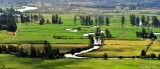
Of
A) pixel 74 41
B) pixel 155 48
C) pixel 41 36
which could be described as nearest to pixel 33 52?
pixel 74 41

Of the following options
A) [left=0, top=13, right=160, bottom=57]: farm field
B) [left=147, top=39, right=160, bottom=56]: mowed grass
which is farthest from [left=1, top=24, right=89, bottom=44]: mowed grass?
[left=147, top=39, right=160, bottom=56]: mowed grass

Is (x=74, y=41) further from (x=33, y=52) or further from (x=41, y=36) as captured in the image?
(x=33, y=52)

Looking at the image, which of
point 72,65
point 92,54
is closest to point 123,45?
point 92,54

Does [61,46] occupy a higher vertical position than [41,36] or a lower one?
lower

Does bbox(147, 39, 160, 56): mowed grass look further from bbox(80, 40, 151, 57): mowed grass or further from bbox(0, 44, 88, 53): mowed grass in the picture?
bbox(0, 44, 88, 53): mowed grass

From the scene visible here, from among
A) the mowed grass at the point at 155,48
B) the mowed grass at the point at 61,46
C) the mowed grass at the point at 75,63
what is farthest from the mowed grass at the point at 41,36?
the mowed grass at the point at 75,63

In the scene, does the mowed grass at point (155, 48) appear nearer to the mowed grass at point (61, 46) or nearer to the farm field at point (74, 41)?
the farm field at point (74, 41)
